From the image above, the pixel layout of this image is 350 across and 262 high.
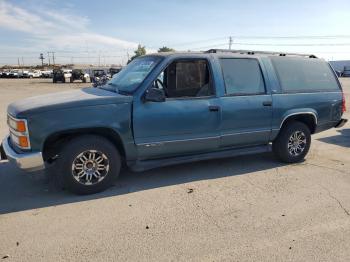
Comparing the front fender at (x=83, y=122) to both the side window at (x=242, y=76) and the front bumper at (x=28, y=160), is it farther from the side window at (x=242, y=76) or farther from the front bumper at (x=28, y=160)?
the side window at (x=242, y=76)

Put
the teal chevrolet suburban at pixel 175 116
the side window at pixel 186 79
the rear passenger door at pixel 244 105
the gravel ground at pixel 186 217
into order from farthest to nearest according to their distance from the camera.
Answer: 1. the rear passenger door at pixel 244 105
2. the side window at pixel 186 79
3. the teal chevrolet suburban at pixel 175 116
4. the gravel ground at pixel 186 217

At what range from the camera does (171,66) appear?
17.0 feet

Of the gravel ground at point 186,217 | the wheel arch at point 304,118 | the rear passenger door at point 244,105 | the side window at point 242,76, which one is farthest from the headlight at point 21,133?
the wheel arch at point 304,118

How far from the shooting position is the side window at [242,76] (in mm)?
5555

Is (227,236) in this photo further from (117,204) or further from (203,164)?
(203,164)

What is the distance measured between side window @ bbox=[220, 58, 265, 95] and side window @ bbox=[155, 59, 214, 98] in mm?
335

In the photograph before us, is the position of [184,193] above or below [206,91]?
below

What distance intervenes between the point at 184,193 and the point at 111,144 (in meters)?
1.18

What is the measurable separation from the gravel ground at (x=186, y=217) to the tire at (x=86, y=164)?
16 cm

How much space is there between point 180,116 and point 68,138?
154 centimetres

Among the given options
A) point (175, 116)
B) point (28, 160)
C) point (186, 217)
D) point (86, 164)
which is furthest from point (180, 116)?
point (28, 160)

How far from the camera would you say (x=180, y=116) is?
5.09 metres

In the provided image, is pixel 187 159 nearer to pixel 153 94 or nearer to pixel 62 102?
pixel 153 94

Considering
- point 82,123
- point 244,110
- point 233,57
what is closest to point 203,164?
point 244,110
